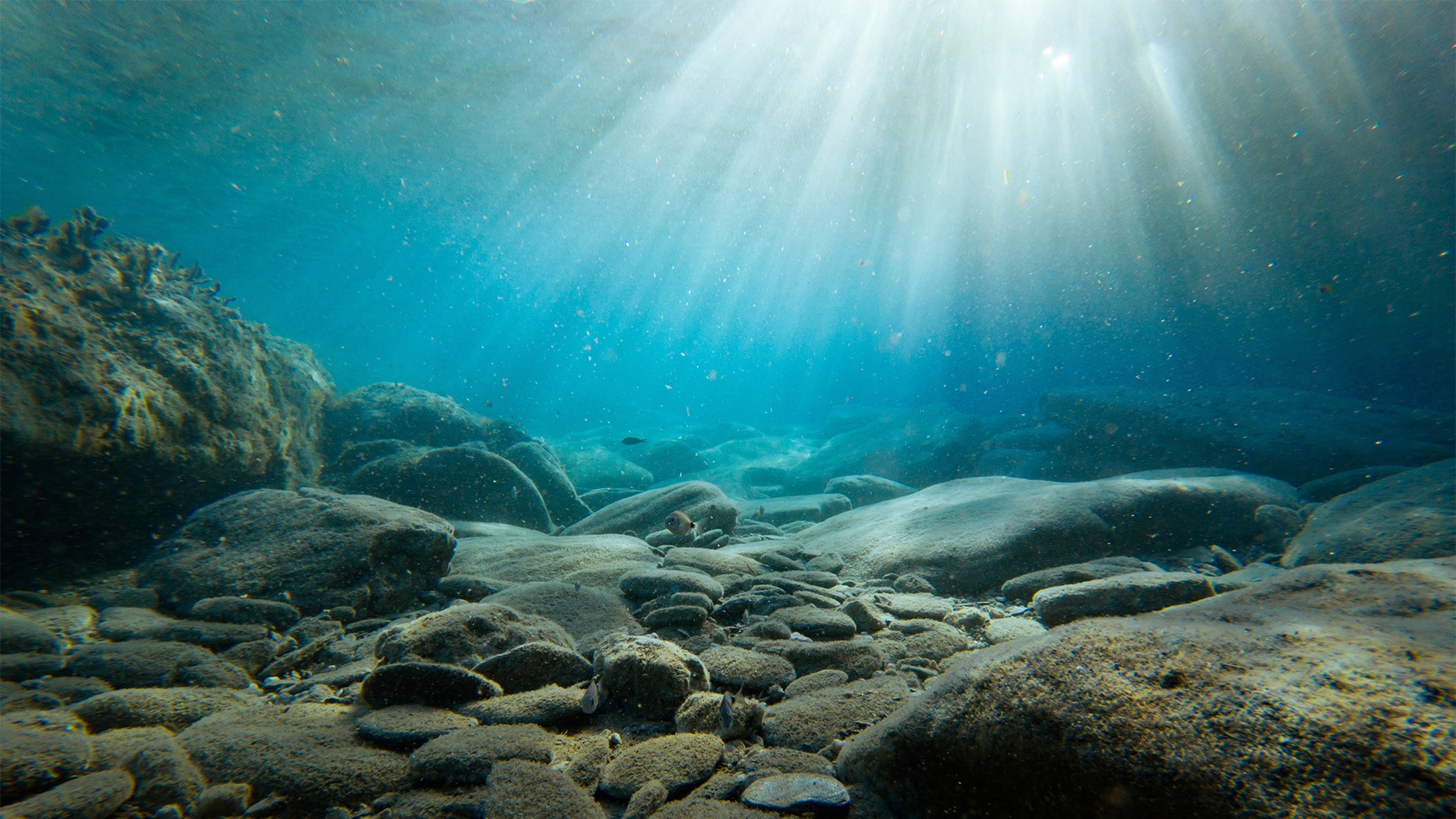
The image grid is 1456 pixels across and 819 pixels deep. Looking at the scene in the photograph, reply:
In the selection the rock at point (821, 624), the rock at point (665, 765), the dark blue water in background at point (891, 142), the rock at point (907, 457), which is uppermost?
the dark blue water in background at point (891, 142)

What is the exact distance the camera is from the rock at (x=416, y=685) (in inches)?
88.9

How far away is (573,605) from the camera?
382 cm

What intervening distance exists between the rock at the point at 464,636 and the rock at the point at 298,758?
1.65ft

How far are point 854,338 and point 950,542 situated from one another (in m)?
89.7

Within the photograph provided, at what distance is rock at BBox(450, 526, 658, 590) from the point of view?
187 inches

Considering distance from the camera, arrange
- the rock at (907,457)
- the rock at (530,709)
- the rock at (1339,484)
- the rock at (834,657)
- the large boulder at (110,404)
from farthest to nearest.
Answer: the rock at (907,457) < the rock at (1339,484) < the large boulder at (110,404) < the rock at (834,657) < the rock at (530,709)

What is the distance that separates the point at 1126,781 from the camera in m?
1.17

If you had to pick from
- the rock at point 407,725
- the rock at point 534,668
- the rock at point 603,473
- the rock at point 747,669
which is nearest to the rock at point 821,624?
the rock at point 747,669

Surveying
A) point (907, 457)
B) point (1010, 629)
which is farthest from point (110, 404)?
point (907, 457)

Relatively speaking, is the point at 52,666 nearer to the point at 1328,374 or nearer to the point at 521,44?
the point at 521,44

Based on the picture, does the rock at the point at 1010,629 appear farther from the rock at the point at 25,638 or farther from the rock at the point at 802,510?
the rock at the point at 802,510

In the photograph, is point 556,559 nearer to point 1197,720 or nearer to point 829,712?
→ point 829,712

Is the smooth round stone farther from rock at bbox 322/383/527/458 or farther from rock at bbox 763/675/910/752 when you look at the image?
rock at bbox 322/383/527/458

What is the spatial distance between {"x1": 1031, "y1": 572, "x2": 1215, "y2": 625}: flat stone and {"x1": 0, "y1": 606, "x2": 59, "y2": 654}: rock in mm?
6433
